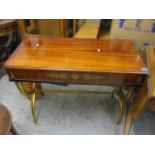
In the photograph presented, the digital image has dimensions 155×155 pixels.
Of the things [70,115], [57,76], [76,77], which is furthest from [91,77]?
[70,115]

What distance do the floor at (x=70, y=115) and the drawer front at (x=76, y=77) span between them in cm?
53

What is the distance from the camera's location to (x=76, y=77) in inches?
40.0

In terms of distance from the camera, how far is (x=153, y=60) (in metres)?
1.12

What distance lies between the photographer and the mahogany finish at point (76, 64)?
3.19 feet

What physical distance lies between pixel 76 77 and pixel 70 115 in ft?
1.93

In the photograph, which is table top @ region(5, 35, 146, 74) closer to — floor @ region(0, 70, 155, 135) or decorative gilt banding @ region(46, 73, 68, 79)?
decorative gilt banding @ region(46, 73, 68, 79)

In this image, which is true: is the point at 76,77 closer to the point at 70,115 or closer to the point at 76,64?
the point at 76,64

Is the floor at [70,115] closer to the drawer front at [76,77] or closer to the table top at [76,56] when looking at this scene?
the drawer front at [76,77]

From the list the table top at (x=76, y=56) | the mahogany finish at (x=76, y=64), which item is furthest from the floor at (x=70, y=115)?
the table top at (x=76, y=56)
